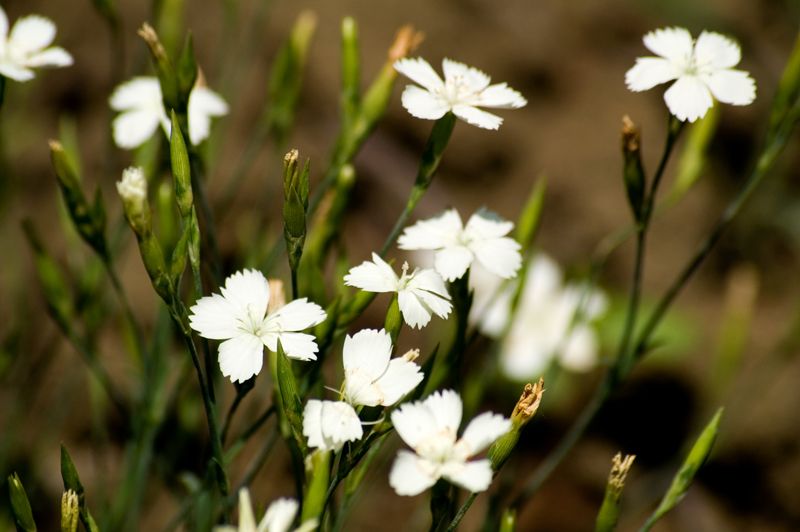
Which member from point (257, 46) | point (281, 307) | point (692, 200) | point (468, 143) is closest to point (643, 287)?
point (692, 200)

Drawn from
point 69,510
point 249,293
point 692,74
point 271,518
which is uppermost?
point 692,74

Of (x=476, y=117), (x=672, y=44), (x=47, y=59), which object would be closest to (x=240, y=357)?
(x=476, y=117)

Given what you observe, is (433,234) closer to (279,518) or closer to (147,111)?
(279,518)

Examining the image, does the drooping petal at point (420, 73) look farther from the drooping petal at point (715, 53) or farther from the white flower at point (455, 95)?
the drooping petal at point (715, 53)

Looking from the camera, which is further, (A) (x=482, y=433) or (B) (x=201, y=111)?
(B) (x=201, y=111)

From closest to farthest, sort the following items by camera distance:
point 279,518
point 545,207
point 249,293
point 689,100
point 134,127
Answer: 1. point 279,518
2. point 249,293
3. point 689,100
4. point 134,127
5. point 545,207

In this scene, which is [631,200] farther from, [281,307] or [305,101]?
[305,101]

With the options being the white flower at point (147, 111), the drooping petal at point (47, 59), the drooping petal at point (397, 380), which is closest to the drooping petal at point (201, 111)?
the white flower at point (147, 111)

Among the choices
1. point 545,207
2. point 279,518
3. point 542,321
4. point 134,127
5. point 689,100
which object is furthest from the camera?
point 545,207
